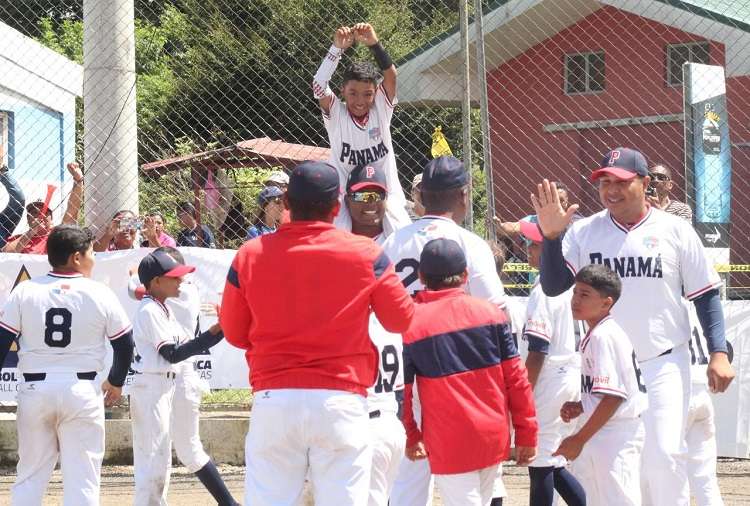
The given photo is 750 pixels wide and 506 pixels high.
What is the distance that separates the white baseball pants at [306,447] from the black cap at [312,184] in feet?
2.35

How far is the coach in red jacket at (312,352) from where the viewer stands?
13.7ft

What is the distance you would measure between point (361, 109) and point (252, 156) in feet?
27.0

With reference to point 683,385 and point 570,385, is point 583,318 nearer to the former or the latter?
point 683,385

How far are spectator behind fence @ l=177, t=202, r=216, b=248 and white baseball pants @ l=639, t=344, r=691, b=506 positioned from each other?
5161 millimetres

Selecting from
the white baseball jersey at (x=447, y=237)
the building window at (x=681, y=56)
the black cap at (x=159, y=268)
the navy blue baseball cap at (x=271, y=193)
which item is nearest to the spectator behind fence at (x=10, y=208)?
the navy blue baseball cap at (x=271, y=193)

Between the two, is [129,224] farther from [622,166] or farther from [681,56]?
[681,56]

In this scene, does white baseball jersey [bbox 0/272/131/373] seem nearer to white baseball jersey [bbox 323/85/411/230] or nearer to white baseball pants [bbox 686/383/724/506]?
white baseball jersey [bbox 323/85/411/230]

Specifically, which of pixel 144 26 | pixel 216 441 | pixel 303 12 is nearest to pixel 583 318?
pixel 216 441

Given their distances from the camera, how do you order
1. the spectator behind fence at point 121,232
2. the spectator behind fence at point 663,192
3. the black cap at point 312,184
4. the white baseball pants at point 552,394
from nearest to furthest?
the black cap at point 312,184
the white baseball pants at point 552,394
the spectator behind fence at point 663,192
the spectator behind fence at point 121,232

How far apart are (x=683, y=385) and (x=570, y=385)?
4.44 feet

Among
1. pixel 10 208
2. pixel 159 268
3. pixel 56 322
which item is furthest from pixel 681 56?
pixel 56 322

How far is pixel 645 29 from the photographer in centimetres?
1628

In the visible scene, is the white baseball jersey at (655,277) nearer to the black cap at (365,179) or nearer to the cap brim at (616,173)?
the cap brim at (616,173)

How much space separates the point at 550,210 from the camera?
5160 mm
